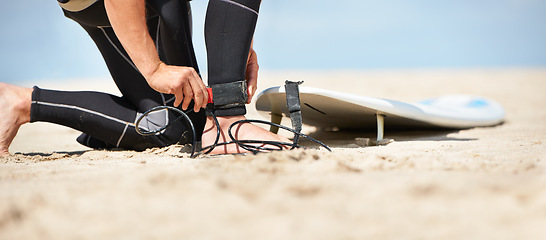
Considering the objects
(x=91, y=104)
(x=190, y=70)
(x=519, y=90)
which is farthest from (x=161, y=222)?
(x=519, y=90)

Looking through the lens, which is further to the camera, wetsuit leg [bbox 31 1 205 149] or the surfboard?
the surfboard

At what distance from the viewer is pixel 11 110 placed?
57.0 inches

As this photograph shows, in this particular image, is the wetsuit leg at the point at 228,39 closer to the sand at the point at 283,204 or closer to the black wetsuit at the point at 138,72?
the black wetsuit at the point at 138,72

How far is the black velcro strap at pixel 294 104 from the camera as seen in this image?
1.41 meters

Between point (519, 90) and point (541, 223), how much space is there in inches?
261

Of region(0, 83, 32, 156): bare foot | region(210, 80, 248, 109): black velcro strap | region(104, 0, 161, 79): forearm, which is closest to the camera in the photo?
region(104, 0, 161, 79): forearm

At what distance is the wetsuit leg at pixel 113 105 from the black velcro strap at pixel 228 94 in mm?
254

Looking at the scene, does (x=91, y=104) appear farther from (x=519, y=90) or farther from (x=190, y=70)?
(x=519, y=90)

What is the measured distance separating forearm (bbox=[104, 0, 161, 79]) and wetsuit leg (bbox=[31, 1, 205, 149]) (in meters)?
0.26

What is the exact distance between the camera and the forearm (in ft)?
3.87

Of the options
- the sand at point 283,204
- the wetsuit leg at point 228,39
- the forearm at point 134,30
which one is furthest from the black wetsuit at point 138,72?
the sand at point 283,204

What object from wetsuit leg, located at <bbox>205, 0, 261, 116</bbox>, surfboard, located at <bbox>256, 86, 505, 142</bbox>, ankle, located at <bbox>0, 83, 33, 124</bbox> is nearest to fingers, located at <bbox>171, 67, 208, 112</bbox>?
wetsuit leg, located at <bbox>205, 0, 261, 116</bbox>

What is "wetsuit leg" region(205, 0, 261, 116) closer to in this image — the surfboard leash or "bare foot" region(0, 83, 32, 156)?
the surfboard leash

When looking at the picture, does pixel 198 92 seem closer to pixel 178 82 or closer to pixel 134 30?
pixel 178 82
